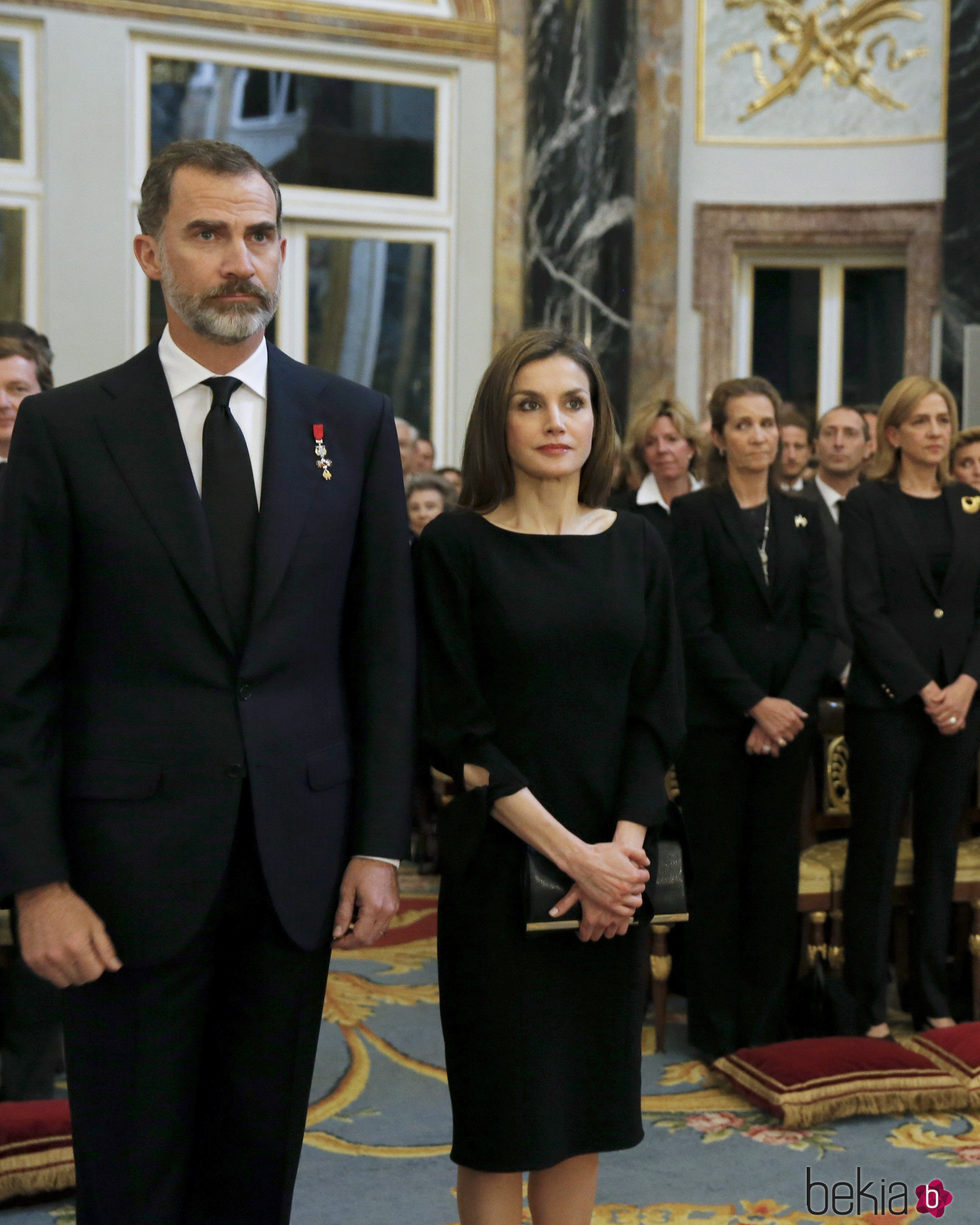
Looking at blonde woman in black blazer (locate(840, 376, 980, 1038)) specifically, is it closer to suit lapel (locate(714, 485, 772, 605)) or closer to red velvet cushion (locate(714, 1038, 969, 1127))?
suit lapel (locate(714, 485, 772, 605))

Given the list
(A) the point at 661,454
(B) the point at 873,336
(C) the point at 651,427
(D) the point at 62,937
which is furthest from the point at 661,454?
(B) the point at 873,336

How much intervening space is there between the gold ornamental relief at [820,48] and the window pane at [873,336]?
1196 mm

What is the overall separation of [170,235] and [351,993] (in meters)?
3.10

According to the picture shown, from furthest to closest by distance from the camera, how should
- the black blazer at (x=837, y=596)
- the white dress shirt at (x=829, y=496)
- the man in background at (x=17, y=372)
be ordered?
1. the white dress shirt at (x=829, y=496)
2. the black blazer at (x=837, y=596)
3. the man in background at (x=17, y=372)

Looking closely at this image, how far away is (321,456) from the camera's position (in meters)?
2.17

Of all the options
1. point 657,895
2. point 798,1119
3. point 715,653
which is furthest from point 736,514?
point 657,895

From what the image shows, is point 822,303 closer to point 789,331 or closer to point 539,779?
point 789,331

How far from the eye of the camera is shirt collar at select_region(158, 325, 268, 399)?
2.14 m

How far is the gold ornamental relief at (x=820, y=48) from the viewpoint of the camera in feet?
32.8

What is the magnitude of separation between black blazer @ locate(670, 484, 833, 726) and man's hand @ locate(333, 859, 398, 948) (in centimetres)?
206

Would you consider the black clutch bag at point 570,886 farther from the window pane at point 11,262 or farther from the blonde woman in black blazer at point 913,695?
the window pane at point 11,262

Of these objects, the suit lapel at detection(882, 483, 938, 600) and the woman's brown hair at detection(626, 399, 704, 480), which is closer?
the suit lapel at detection(882, 483, 938, 600)

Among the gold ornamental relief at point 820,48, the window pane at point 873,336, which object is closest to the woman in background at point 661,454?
the window pane at point 873,336
